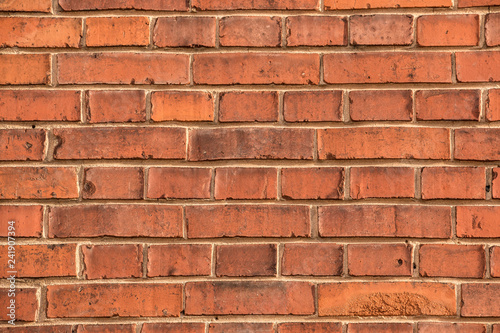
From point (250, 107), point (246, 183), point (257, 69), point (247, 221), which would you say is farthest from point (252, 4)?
point (247, 221)

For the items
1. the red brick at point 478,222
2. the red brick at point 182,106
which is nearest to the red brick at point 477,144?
the red brick at point 478,222

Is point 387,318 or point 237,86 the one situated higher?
point 237,86

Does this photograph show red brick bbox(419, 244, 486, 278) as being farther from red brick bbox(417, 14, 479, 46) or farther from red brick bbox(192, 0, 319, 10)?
red brick bbox(192, 0, 319, 10)

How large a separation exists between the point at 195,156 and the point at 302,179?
294 millimetres

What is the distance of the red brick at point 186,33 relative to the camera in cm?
109

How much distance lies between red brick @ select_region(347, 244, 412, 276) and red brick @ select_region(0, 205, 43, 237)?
841 millimetres

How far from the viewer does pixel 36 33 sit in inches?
43.1

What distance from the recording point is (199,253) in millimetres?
1073

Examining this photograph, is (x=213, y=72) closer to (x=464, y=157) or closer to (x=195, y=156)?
(x=195, y=156)

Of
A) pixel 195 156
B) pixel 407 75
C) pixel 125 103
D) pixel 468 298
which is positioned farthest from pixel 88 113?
pixel 468 298

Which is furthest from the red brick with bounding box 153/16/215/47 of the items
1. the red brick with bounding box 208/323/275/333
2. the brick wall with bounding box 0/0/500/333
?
the red brick with bounding box 208/323/275/333

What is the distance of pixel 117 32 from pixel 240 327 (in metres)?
0.86

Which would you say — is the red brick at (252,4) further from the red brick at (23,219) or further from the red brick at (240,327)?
the red brick at (240,327)

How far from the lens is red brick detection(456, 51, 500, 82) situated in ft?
3.52
